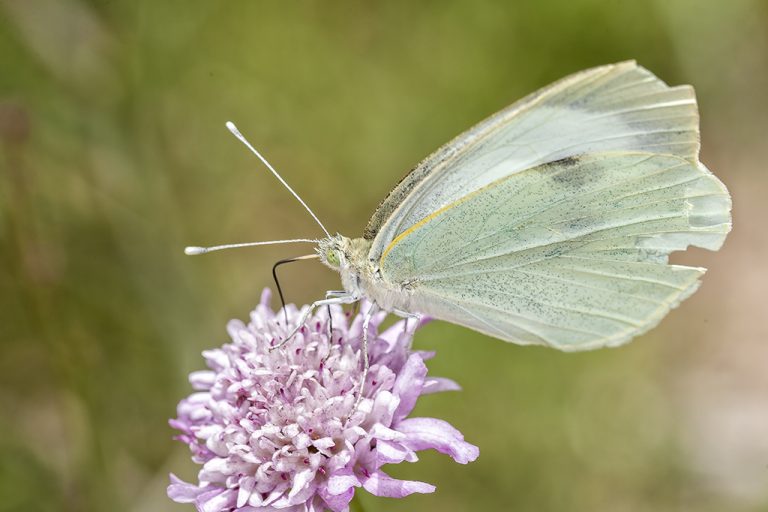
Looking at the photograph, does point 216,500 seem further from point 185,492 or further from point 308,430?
point 308,430

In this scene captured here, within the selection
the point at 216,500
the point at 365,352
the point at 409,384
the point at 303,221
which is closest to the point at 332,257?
the point at 365,352

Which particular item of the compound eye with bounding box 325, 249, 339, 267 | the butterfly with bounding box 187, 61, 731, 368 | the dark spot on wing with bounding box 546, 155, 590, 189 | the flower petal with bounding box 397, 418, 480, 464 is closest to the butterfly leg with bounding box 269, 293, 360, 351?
the butterfly with bounding box 187, 61, 731, 368

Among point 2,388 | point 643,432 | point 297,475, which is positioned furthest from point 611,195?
point 2,388

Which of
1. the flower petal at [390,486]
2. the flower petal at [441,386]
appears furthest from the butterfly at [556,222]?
the flower petal at [390,486]

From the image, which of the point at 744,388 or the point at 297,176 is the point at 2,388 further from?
the point at 744,388

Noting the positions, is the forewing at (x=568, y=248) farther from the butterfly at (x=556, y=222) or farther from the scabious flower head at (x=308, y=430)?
the scabious flower head at (x=308, y=430)

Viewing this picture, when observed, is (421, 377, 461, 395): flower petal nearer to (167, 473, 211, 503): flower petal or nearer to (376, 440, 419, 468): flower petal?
(376, 440, 419, 468): flower petal
